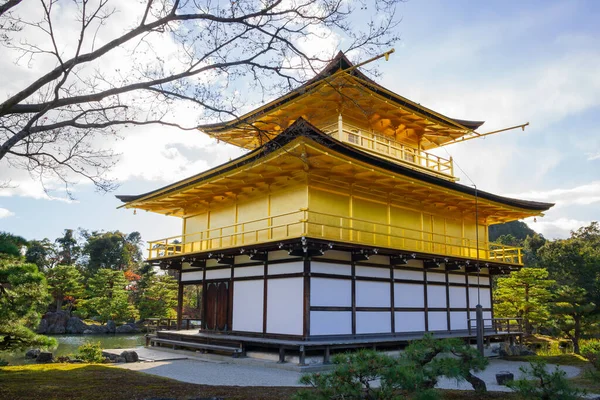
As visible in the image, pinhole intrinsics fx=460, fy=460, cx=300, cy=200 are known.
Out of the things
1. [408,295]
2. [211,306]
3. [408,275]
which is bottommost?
[211,306]

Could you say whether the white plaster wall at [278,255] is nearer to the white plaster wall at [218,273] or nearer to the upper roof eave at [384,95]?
the white plaster wall at [218,273]

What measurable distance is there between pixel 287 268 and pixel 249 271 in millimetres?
2146

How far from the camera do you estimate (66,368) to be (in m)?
10.5

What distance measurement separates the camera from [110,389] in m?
7.86

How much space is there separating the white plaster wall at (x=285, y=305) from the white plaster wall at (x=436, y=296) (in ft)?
19.9

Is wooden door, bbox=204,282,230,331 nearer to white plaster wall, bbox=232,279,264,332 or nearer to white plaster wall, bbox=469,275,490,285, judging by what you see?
white plaster wall, bbox=232,279,264,332

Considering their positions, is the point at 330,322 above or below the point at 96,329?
above

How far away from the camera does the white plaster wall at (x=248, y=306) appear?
15031mm

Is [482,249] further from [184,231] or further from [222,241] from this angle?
[184,231]

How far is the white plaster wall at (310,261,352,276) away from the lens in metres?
13.6

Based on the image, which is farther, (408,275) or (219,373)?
(408,275)

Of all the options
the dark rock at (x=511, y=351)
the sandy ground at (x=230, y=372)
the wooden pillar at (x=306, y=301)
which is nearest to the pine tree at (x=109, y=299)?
the sandy ground at (x=230, y=372)

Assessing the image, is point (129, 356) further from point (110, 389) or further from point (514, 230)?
point (514, 230)

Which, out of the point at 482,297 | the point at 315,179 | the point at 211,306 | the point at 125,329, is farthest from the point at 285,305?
the point at 125,329
